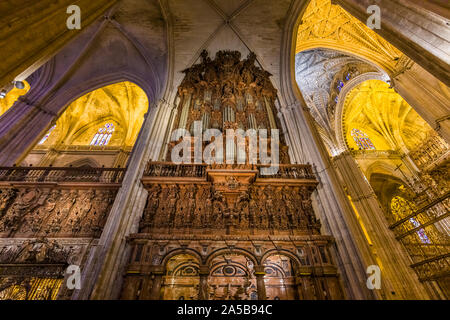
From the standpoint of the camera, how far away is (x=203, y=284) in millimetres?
4188

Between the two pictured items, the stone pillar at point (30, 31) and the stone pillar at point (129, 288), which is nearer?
the stone pillar at point (30, 31)

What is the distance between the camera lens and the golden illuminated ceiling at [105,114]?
1447cm

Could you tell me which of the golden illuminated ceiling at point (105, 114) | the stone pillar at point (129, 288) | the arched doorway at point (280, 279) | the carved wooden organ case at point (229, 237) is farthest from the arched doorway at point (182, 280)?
the golden illuminated ceiling at point (105, 114)

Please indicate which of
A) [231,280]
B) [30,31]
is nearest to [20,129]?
[30,31]

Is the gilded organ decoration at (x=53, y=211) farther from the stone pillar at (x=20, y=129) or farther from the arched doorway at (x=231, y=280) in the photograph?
the arched doorway at (x=231, y=280)

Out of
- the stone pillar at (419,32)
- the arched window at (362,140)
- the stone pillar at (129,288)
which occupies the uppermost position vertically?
the arched window at (362,140)

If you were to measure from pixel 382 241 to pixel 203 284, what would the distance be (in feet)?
28.3

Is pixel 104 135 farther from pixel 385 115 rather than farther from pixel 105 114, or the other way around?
pixel 385 115

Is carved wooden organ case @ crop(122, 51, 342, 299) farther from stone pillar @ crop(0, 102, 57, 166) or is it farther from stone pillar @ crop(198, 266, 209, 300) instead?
stone pillar @ crop(0, 102, 57, 166)

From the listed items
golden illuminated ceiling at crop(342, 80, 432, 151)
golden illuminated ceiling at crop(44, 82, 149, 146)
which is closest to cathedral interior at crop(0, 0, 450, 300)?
golden illuminated ceiling at crop(44, 82, 149, 146)

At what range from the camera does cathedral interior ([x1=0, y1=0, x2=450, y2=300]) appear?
412cm

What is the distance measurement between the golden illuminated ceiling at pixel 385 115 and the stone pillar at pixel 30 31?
15876 millimetres

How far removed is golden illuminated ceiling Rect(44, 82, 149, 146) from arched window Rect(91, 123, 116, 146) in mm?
325

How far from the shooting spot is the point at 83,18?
4.69 meters
